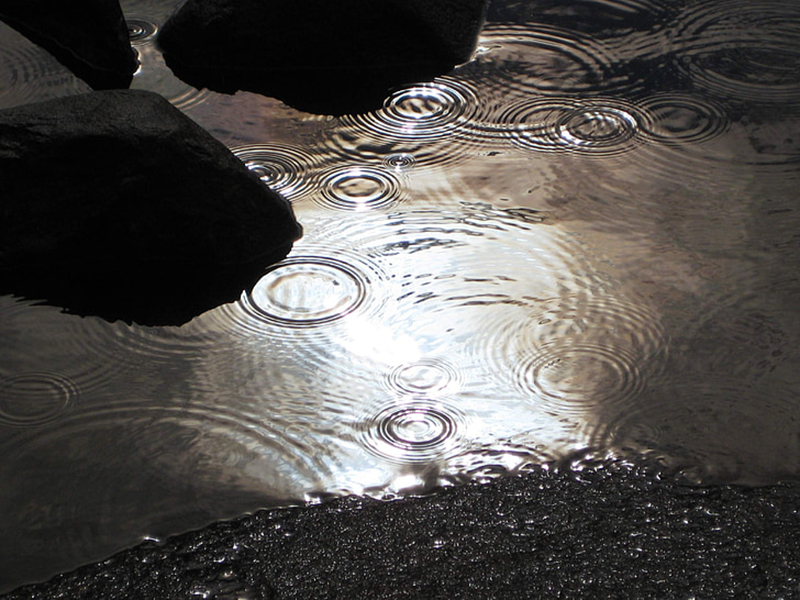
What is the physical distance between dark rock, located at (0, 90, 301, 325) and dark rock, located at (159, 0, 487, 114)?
1.13 m

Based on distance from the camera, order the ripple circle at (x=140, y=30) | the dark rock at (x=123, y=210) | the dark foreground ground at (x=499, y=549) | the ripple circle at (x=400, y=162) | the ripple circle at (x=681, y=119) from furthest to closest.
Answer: the ripple circle at (x=140, y=30) → the ripple circle at (x=681, y=119) → the ripple circle at (x=400, y=162) → the dark rock at (x=123, y=210) → the dark foreground ground at (x=499, y=549)

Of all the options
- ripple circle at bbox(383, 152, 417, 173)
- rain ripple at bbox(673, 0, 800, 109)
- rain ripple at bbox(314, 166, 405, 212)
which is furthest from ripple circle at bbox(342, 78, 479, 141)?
rain ripple at bbox(673, 0, 800, 109)

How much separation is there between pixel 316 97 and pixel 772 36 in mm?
2039

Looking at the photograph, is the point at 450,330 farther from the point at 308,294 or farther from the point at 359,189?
the point at 359,189

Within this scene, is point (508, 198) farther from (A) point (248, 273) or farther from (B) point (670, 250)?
(A) point (248, 273)

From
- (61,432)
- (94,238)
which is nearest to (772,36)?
(94,238)

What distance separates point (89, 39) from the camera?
161 inches

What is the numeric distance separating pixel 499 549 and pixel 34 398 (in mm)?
1300

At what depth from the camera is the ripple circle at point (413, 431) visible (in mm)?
2326

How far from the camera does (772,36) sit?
4164mm

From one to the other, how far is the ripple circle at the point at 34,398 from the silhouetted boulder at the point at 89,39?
70.5 inches

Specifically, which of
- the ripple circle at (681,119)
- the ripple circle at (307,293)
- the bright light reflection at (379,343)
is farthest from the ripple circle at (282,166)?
the ripple circle at (681,119)

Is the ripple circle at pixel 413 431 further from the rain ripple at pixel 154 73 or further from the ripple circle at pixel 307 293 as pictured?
the rain ripple at pixel 154 73

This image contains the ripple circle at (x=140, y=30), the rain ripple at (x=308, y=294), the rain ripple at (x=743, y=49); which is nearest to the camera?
the rain ripple at (x=308, y=294)
